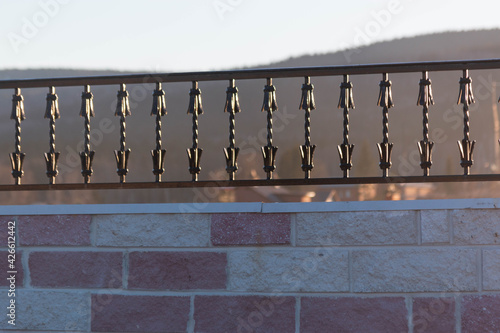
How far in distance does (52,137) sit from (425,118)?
112 inches

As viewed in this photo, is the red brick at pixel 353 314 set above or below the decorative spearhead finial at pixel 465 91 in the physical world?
below

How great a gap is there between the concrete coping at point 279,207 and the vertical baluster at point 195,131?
Result: 31cm

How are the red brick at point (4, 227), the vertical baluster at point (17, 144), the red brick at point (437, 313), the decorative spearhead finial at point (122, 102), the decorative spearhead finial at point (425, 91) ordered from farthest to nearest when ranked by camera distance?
1. the vertical baluster at point (17, 144)
2. the decorative spearhead finial at point (122, 102)
3. the red brick at point (4, 227)
4. the decorative spearhead finial at point (425, 91)
5. the red brick at point (437, 313)

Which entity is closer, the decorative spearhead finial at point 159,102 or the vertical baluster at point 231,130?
the vertical baluster at point 231,130

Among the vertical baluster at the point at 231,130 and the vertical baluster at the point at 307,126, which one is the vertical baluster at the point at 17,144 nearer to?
the vertical baluster at the point at 231,130

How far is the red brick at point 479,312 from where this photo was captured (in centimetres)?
349

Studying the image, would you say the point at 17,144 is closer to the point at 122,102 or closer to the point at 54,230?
the point at 54,230

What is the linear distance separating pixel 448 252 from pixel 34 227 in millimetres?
2993

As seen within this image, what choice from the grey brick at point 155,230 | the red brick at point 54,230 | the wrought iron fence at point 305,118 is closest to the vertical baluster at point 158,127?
the wrought iron fence at point 305,118

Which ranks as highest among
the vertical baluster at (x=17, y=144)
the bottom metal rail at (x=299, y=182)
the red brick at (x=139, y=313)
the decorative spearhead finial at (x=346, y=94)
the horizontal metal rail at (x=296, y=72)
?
the horizontal metal rail at (x=296, y=72)

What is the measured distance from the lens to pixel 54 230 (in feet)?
12.3

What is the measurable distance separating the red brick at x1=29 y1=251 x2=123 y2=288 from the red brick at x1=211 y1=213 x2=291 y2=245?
2.48ft

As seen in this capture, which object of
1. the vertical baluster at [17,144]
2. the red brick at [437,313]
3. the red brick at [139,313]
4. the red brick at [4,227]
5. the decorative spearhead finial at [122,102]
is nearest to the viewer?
the red brick at [437,313]

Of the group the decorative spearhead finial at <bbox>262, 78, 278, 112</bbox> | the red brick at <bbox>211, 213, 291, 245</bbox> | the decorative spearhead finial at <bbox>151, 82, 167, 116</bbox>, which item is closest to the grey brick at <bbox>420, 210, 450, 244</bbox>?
the red brick at <bbox>211, 213, 291, 245</bbox>
